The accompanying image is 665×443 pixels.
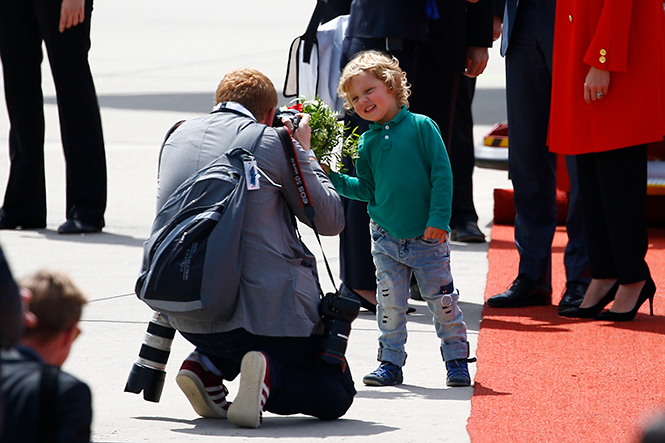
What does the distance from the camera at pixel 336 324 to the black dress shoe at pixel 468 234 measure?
3231 millimetres

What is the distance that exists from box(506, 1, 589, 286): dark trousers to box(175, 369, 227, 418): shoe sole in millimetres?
2123

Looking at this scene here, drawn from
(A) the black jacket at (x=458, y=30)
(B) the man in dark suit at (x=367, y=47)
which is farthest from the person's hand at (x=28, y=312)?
(A) the black jacket at (x=458, y=30)

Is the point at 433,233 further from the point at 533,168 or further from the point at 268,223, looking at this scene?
the point at 533,168

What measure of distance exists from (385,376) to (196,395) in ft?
2.41

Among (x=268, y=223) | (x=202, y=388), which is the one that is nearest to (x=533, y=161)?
(x=268, y=223)

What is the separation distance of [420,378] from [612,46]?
1.60 meters

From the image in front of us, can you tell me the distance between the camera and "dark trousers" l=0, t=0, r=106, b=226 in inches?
252

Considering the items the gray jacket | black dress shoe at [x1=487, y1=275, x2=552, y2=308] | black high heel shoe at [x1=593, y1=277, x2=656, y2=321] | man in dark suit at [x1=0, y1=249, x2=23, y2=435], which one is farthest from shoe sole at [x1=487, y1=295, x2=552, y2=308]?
man in dark suit at [x1=0, y1=249, x2=23, y2=435]

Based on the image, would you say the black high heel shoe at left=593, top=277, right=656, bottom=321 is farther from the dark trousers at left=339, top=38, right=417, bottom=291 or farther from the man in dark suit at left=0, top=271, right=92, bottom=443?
the man in dark suit at left=0, top=271, right=92, bottom=443

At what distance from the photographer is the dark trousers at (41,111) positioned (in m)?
6.41

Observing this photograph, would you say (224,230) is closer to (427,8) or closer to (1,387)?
(1,387)

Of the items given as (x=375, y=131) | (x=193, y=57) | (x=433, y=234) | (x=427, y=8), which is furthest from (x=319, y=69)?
(x=193, y=57)

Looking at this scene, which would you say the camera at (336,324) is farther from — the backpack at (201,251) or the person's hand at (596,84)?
the person's hand at (596,84)

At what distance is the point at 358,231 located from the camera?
200 inches
